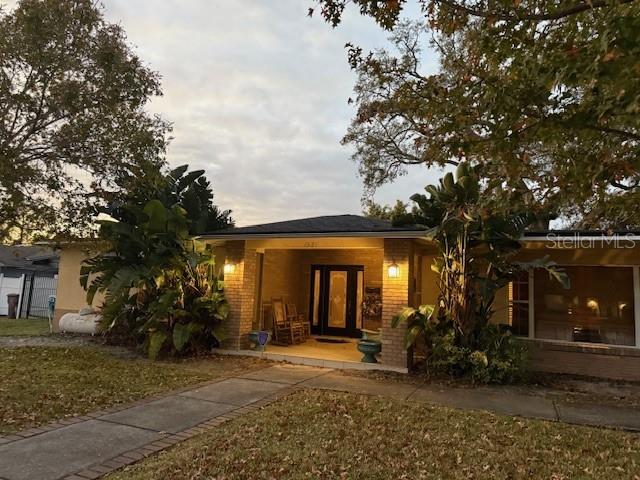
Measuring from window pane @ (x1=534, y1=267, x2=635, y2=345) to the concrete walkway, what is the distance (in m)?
3.12

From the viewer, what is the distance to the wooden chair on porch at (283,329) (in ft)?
39.5

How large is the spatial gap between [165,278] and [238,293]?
5.49 feet

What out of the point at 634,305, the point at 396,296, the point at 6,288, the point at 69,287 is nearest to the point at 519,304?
the point at 634,305

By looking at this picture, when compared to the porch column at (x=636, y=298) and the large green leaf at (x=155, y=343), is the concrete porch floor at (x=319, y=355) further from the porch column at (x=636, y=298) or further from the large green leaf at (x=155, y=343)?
the porch column at (x=636, y=298)

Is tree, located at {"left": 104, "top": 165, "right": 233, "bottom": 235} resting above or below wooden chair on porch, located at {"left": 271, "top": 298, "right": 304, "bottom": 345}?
above

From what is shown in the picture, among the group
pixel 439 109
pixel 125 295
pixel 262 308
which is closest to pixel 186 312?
pixel 125 295

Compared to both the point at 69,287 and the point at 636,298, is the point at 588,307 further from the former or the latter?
the point at 69,287

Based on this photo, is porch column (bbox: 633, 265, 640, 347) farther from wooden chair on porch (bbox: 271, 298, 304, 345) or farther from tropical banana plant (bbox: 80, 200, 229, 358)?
tropical banana plant (bbox: 80, 200, 229, 358)

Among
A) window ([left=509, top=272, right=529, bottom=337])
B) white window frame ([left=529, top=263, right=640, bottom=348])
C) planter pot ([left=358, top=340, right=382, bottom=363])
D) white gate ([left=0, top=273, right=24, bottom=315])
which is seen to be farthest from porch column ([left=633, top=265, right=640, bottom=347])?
white gate ([left=0, top=273, right=24, bottom=315])

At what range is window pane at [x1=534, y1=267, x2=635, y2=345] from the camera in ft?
30.7

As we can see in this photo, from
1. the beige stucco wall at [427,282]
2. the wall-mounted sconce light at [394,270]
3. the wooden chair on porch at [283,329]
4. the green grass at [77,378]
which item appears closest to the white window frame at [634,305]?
the beige stucco wall at [427,282]

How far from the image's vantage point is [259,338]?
10211 mm

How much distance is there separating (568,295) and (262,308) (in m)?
7.35

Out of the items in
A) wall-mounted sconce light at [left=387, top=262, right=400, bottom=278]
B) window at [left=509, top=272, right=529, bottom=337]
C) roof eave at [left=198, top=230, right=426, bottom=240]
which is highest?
roof eave at [left=198, top=230, right=426, bottom=240]
